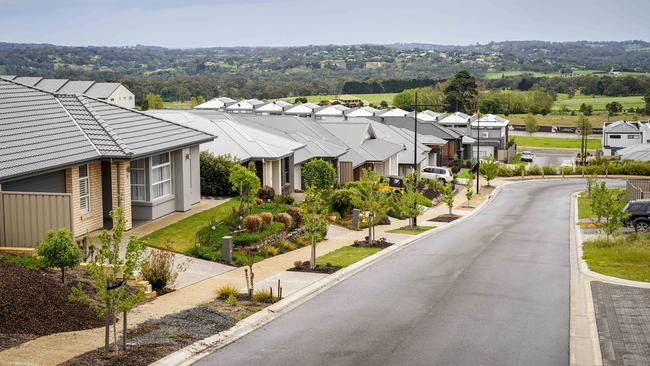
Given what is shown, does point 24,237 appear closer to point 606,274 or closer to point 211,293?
point 211,293

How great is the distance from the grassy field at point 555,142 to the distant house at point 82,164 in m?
105

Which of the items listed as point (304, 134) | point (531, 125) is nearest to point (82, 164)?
point (304, 134)

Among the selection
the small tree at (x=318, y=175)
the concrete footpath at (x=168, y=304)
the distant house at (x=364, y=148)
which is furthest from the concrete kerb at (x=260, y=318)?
the distant house at (x=364, y=148)

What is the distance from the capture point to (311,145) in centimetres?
5250

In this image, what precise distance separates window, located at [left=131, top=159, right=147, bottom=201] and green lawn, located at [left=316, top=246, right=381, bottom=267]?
7.50 m

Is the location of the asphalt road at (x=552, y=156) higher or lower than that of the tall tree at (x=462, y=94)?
lower

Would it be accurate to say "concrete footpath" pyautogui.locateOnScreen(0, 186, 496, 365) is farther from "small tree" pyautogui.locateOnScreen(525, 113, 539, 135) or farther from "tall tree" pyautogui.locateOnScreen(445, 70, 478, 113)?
"tall tree" pyautogui.locateOnScreen(445, 70, 478, 113)

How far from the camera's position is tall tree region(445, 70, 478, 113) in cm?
15812

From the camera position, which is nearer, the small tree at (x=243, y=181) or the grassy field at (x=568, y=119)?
the small tree at (x=243, y=181)

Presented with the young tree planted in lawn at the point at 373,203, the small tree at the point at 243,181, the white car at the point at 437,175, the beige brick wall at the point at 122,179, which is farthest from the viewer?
the white car at the point at 437,175

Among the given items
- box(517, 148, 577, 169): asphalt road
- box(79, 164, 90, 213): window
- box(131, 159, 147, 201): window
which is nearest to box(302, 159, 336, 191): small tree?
box(131, 159, 147, 201): window

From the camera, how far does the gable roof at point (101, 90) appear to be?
419ft

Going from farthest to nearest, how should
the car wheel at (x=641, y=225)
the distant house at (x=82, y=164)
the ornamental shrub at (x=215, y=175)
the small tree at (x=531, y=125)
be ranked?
the small tree at (x=531, y=125), the ornamental shrub at (x=215, y=175), the car wheel at (x=641, y=225), the distant house at (x=82, y=164)

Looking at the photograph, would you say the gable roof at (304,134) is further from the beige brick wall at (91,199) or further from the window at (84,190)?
the window at (84,190)
